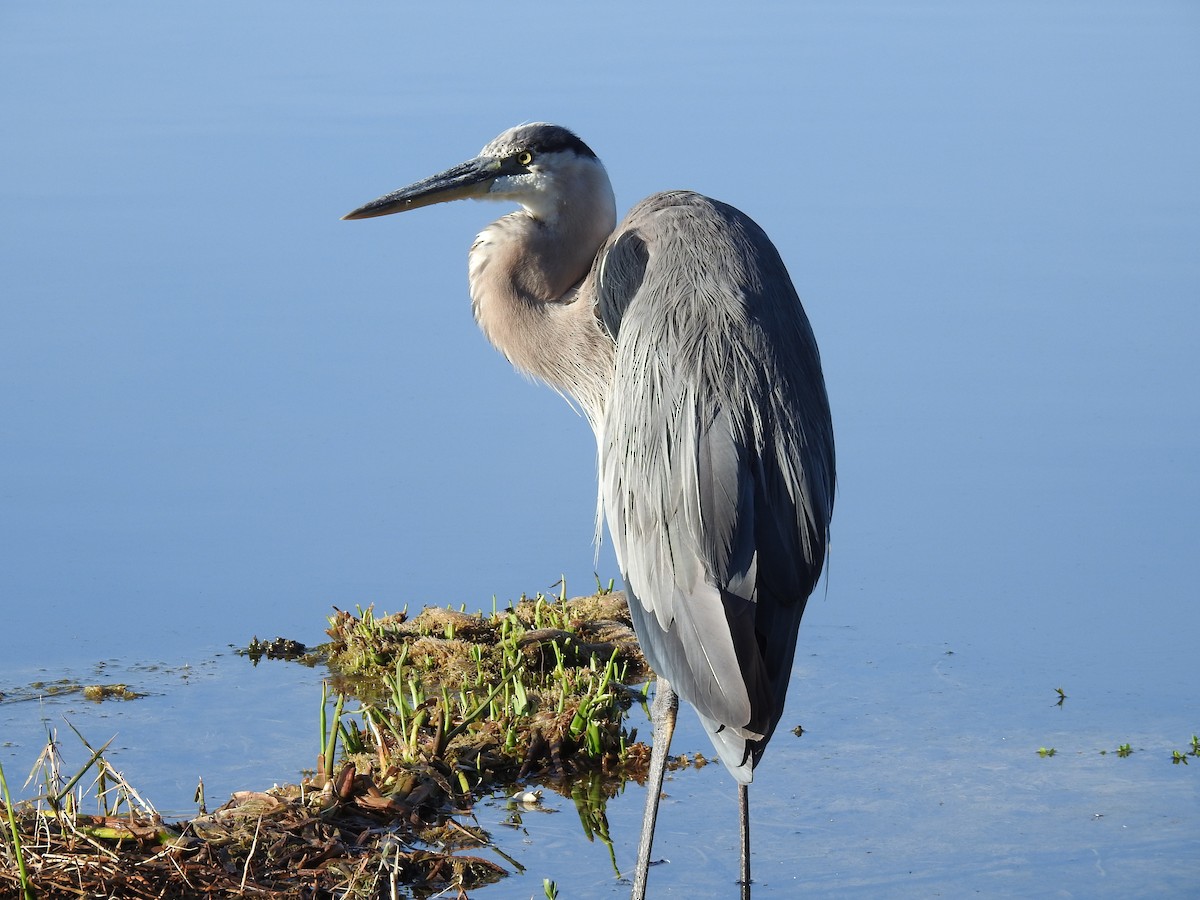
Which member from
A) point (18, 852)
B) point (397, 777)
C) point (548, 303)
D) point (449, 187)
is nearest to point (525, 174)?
point (449, 187)

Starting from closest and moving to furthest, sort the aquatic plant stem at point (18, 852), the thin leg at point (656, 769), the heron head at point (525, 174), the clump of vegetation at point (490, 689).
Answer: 1. the aquatic plant stem at point (18, 852)
2. the thin leg at point (656, 769)
3. the clump of vegetation at point (490, 689)
4. the heron head at point (525, 174)

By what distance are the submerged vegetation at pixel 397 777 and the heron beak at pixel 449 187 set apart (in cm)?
121

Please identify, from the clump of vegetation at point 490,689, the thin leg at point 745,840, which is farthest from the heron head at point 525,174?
the thin leg at point 745,840

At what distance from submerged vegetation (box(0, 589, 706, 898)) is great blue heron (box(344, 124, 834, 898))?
485 mm

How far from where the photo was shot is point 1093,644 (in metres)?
5.09

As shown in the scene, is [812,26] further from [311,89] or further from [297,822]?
[297,822]

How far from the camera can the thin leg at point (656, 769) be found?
142 inches

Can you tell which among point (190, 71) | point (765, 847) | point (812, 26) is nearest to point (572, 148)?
point (765, 847)

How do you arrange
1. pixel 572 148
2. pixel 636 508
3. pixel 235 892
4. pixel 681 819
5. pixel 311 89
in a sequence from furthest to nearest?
pixel 311 89
pixel 572 148
pixel 681 819
pixel 636 508
pixel 235 892

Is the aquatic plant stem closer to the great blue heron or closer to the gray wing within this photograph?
the great blue heron

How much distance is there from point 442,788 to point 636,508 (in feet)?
2.84

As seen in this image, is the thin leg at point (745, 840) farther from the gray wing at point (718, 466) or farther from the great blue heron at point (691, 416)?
the gray wing at point (718, 466)

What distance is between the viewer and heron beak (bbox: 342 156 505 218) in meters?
4.62

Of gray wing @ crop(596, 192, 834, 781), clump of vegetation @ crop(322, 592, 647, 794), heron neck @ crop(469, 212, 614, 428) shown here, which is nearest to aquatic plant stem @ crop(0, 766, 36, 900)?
clump of vegetation @ crop(322, 592, 647, 794)
